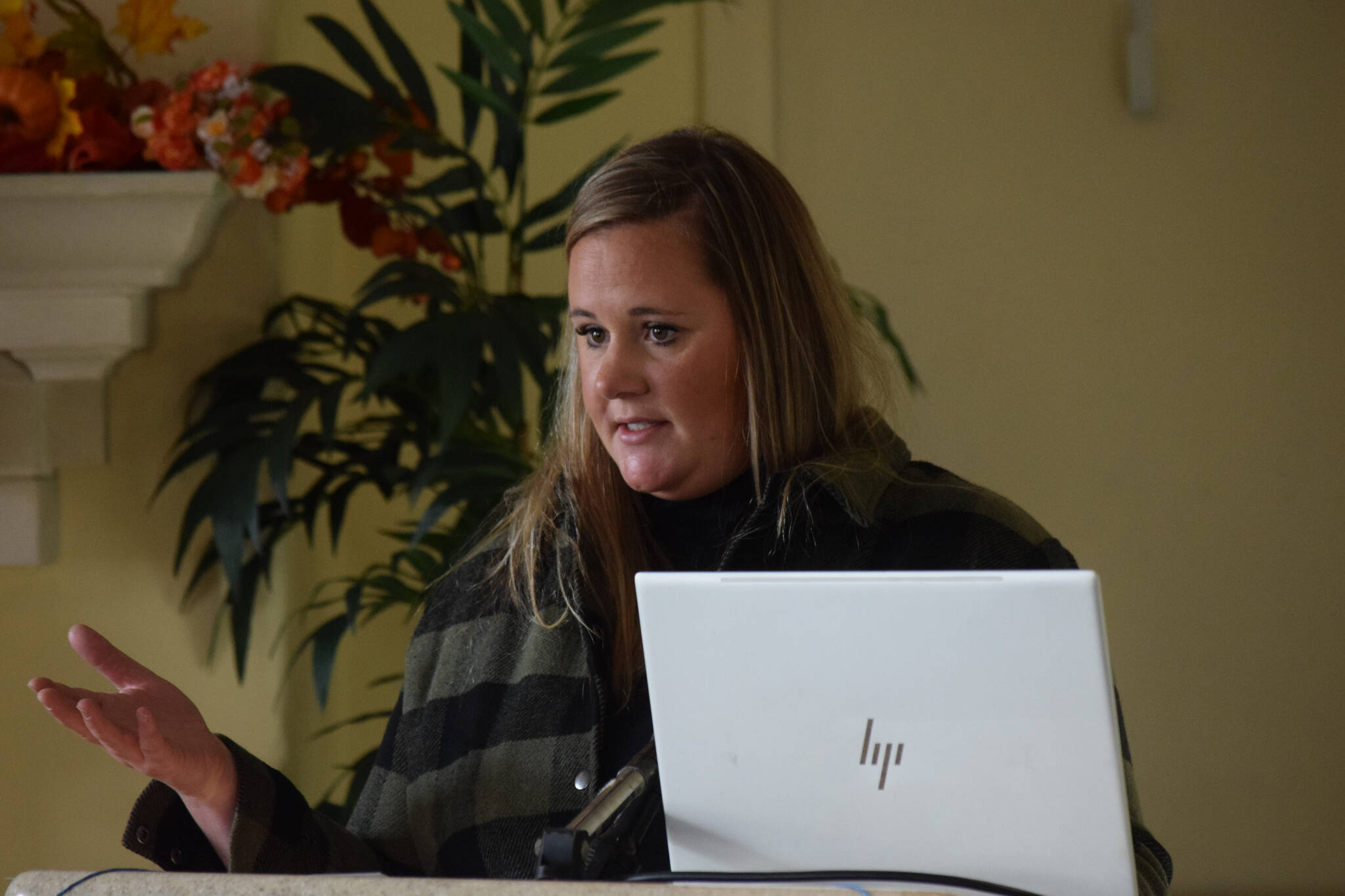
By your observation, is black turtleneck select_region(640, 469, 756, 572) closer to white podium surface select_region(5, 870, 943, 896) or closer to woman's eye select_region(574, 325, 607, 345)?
woman's eye select_region(574, 325, 607, 345)

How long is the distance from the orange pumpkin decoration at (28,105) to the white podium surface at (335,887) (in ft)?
3.91

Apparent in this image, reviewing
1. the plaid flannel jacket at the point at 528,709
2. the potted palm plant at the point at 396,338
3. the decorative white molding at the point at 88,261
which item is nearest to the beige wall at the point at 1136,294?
the potted palm plant at the point at 396,338

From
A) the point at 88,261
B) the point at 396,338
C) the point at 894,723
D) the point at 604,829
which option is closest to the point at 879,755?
the point at 894,723

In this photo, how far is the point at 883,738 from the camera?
735 millimetres

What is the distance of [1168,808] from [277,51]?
1.82 metres

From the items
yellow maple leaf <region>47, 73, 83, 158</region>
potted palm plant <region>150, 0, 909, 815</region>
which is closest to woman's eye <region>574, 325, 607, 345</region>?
potted palm plant <region>150, 0, 909, 815</region>

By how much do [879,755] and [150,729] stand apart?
52 cm

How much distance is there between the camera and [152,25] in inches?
62.5

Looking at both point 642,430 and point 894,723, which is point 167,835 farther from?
point 894,723

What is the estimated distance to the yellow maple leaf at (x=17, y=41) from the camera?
1.55m

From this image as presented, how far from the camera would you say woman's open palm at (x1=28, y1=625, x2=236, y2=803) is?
0.91 metres

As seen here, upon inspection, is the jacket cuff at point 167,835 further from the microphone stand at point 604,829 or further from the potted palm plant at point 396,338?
the potted palm plant at point 396,338

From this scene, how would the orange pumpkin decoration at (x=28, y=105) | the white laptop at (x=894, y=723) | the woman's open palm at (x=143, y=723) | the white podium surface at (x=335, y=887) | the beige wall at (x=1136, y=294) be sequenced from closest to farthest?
the white podium surface at (x=335, y=887)
the white laptop at (x=894, y=723)
the woman's open palm at (x=143, y=723)
the orange pumpkin decoration at (x=28, y=105)
the beige wall at (x=1136, y=294)

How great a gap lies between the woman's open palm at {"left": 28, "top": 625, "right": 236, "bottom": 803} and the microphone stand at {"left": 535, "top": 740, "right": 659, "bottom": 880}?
0.34m
